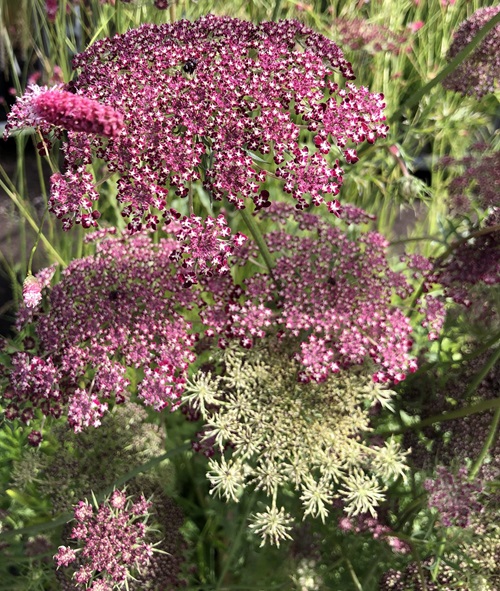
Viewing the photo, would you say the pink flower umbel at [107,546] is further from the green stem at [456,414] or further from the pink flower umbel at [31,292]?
the green stem at [456,414]

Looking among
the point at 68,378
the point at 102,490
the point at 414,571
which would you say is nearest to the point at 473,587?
the point at 414,571

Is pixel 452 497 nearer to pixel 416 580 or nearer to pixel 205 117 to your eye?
pixel 416 580

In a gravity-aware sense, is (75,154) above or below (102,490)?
above

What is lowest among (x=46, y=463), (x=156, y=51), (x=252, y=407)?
(x=46, y=463)

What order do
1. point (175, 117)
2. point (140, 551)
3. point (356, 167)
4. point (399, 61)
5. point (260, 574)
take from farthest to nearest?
point (399, 61) < point (356, 167) < point (260, 574) < point (140, 551) < point (175, 117)

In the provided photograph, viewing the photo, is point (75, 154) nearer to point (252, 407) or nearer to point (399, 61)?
point (252, 407)

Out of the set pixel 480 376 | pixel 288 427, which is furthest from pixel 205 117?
pixel 480 376
